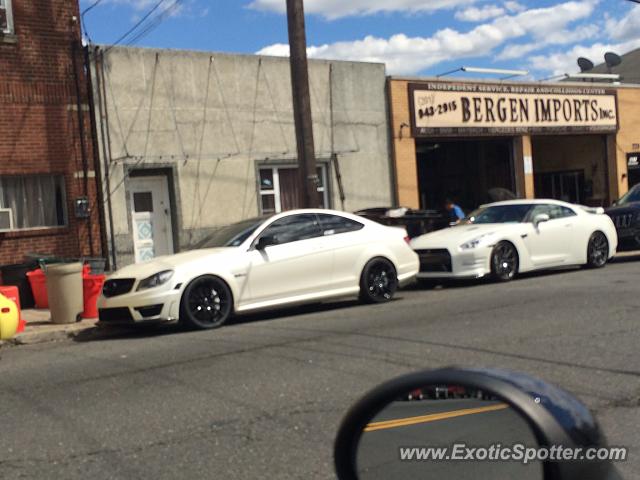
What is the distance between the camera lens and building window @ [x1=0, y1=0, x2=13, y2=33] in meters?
14.6

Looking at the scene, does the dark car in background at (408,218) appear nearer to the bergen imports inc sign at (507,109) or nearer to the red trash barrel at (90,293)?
the bergen imports inc sign at (507,109)

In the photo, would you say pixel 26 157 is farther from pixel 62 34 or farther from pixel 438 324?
pixel 438 324

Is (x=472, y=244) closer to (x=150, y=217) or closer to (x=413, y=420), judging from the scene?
(x=150, y=217)

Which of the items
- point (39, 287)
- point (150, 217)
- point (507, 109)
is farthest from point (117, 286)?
point (507, 109)

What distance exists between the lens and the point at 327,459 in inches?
182

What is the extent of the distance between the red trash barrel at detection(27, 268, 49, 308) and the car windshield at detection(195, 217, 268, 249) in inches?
154

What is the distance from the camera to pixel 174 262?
32.8ft

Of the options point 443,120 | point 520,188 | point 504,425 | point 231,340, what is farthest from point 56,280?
point 520,188

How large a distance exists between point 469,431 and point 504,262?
38.4 feet

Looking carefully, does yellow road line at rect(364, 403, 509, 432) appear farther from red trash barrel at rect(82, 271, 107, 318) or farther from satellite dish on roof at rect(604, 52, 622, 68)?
satellite dish on roof at rect(604, 52, 622, 68)

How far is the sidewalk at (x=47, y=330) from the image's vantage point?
1016cm

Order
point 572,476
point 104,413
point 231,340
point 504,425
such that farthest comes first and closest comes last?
1. point 231,340
2. point 104,413
3. point 504,425
4. point 572,476

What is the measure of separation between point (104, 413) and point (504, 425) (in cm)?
455

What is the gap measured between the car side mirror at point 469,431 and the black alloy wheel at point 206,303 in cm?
784
